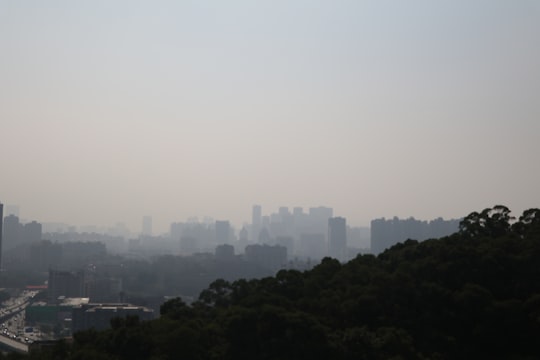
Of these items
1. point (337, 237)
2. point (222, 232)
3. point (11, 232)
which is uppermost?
point (222, 232)

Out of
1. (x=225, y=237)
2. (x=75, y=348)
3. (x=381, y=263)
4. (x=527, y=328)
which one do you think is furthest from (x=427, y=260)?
(x=225, y=237)

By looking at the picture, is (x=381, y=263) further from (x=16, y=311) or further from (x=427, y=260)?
(x=16, y=311)

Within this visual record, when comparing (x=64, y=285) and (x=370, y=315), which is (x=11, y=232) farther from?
(x=370, y=315)

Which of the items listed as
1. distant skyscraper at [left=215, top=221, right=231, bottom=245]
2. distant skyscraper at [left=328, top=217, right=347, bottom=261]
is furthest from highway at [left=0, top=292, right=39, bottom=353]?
distant skyscraper at [left=215, top=221, right=231, bottom=245]

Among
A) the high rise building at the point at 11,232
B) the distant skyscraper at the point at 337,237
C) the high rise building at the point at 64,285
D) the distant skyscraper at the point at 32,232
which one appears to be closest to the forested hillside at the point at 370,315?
the high rise building at the point at 64,285

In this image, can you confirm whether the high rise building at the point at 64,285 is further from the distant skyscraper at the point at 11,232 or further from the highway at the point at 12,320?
the distant skyscraper at the point at 11,232

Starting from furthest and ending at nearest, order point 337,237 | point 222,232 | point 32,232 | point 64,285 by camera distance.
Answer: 1. point 222,232
2. point 32,232
3. point 337,237
4. point 64,285

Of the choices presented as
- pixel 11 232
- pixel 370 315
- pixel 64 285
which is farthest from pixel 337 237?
pixel 370 315

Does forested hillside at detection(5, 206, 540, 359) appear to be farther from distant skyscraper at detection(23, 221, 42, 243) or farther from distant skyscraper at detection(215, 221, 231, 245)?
distant skyscraper at detection(215, 221, 231, 245)
